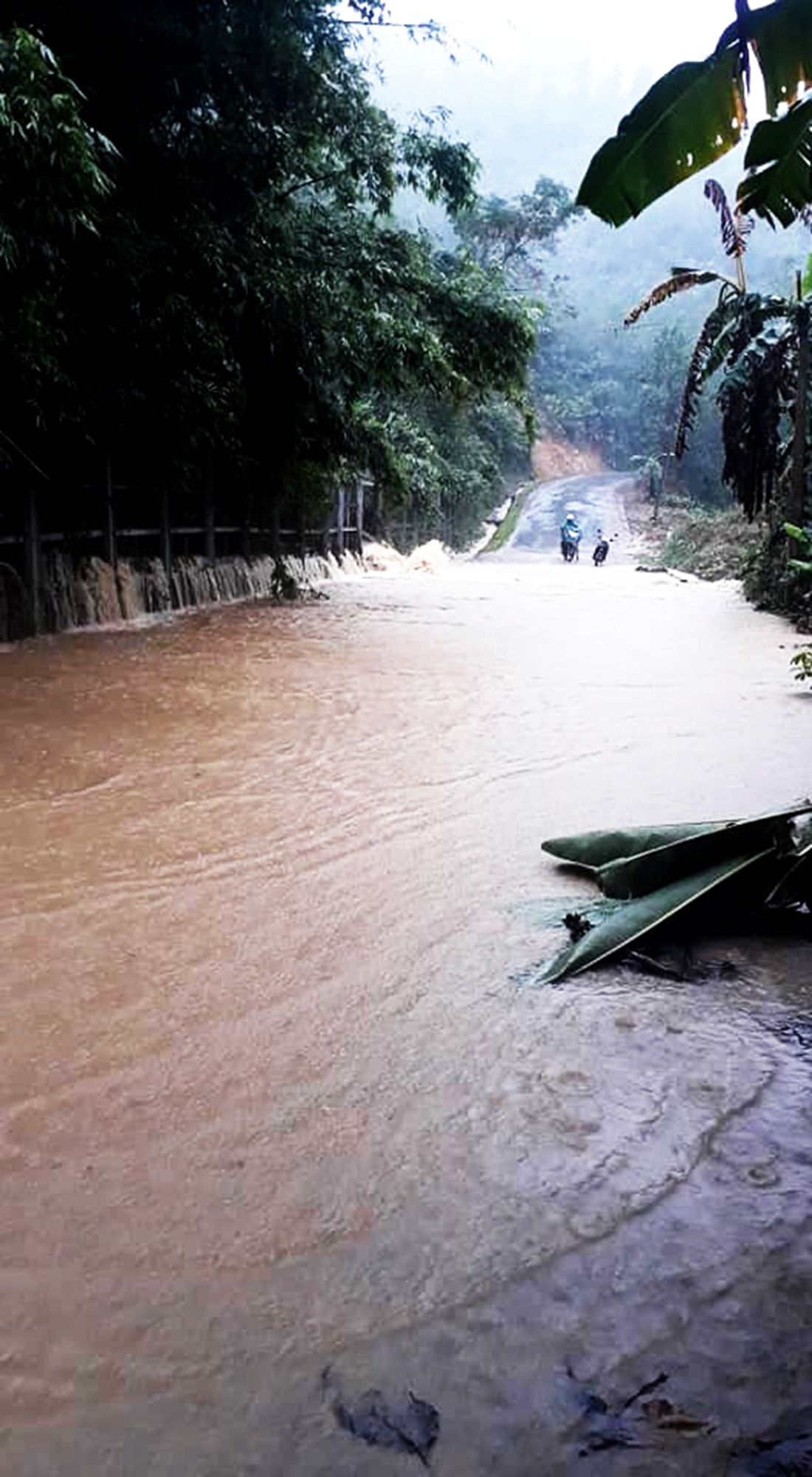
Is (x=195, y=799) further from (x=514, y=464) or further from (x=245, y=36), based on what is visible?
(x=514, y=464)

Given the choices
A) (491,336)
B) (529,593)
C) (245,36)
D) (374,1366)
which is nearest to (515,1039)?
(374,1366)

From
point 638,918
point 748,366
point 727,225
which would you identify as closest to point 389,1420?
point 638,918

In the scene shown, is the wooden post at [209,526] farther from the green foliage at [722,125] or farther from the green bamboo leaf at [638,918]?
the green bamboo leaf at [638,918]

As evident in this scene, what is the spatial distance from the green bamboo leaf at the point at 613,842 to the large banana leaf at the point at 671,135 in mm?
1957

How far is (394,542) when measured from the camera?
26125mm

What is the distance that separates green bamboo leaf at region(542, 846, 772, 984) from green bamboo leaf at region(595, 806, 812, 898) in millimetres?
39

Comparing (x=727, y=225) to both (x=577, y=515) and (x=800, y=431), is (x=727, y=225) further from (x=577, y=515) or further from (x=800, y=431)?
(x=577, y=515)

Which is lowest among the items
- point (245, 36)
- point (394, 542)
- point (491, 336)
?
point (394, 542)

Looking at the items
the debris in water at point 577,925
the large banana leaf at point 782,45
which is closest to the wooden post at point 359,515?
the large banana leaf at point 782,45

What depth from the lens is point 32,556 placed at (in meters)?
9.48

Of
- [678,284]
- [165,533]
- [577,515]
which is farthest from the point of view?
[577,515]

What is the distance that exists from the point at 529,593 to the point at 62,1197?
15.7 meters

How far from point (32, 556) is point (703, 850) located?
7.73m

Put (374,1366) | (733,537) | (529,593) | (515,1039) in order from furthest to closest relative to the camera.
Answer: (733,537) < (529,593) < (515,1039) < (374,1366)
